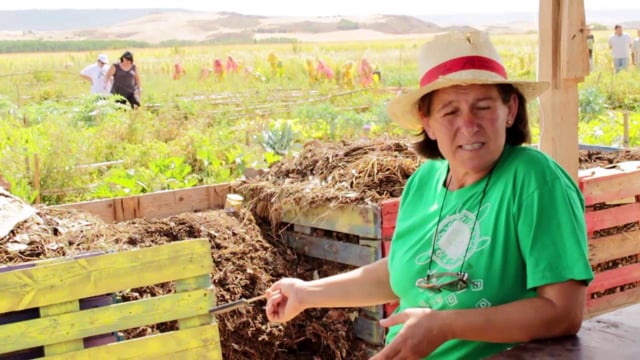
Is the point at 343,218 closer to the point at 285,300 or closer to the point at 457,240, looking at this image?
the point at 285,300

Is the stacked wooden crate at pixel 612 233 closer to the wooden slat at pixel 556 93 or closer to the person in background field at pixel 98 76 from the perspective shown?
the wooden slat at pixel 556 93

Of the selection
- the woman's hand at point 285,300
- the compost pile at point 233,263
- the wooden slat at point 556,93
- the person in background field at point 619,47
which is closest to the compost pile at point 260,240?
the compost pile at point 233,263

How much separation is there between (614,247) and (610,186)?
348 millimetres

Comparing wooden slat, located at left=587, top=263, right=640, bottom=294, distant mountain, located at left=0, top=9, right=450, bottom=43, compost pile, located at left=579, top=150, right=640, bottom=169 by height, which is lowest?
wooden slat, located at left=587, top=263, right=640, bottom=294

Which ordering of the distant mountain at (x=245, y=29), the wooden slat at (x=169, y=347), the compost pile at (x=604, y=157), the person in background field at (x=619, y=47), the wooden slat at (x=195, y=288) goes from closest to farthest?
the wooden slat at (x=169, y=347) < the wooden slat at (x=195, y=288) < the compost pile at (x=604, y=157) < the person in background field at (x=619, y=47) < the distant mountain at (x=245, y=29)

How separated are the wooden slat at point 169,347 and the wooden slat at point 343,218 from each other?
108cm

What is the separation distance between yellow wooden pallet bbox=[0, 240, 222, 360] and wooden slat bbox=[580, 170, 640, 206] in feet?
7.20

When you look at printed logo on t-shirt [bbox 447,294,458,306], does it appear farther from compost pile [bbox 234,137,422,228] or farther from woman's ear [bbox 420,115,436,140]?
compost pile [bbox 234,137,422,228]

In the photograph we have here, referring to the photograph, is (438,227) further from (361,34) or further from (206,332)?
(361,34)

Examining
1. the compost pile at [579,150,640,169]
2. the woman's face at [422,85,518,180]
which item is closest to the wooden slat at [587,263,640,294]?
the compost pile at [579,150,640,169]

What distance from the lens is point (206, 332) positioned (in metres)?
3.53

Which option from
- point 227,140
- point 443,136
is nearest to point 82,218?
point 443,136

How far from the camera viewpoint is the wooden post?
157 inches

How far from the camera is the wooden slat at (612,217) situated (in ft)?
15.5
